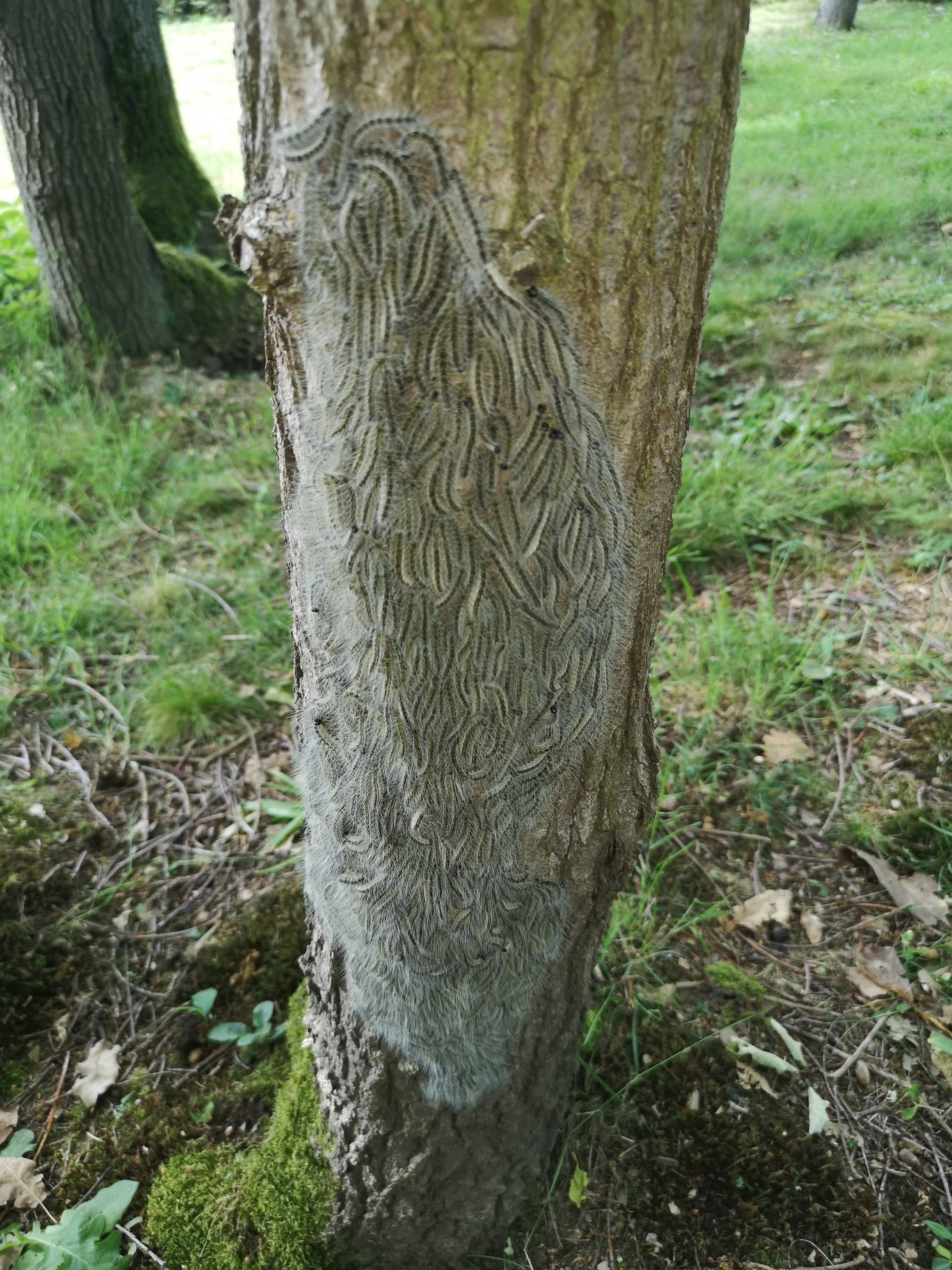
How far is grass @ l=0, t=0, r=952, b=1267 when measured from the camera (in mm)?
1911

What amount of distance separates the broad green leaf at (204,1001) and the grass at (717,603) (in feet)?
1.95

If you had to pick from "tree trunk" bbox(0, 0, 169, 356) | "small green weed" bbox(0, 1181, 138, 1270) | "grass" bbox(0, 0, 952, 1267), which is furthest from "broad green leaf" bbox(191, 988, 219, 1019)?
"tree trunk" bbox(0, 0, 169, 356)

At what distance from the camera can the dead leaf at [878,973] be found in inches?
77.5

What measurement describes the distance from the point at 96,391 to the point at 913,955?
14.7ft

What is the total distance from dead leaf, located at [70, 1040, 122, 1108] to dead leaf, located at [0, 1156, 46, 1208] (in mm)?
164

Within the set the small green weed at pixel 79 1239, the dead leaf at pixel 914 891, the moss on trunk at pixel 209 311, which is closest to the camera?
the small green weed at pixel 79 1239

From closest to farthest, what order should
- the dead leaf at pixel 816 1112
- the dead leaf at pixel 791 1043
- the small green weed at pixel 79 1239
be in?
the small green weed at pixel 79 1239
the dead leaf at pixel 816 1112
the dead leaf at pixel 791 1043

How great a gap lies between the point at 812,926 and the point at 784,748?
0.56 m

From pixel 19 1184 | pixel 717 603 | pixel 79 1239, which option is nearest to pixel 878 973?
A: pixel 717 603

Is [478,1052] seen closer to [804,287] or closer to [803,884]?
[803,884]

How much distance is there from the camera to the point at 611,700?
46.5 inches

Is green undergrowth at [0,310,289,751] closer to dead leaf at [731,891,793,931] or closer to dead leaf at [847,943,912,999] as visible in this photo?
dead leaf at [731,891,793,931]

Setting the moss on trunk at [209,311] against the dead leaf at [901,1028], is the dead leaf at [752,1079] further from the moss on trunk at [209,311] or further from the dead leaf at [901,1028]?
the moss on trunk at [209,311]

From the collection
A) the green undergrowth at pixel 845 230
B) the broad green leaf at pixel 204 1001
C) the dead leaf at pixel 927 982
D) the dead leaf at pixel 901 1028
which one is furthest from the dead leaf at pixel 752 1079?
the green undergrowth at pixel 845 230
